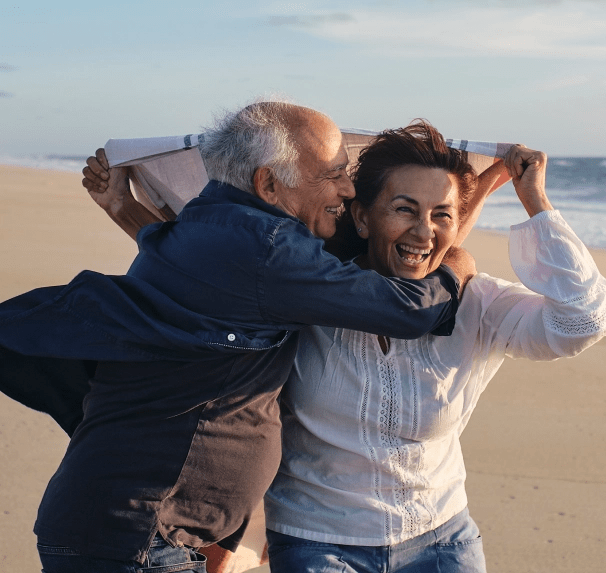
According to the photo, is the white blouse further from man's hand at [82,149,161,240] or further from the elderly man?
man's hand at [82,149,161,240]

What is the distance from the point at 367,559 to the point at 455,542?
315 mm

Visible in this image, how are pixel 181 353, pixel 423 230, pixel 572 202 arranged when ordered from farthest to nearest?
pixel 572 202 < pixel 423 230 < pixel 181 353

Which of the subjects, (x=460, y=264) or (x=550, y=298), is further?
(x=460, y=264)

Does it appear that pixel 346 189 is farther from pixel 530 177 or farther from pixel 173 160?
pixel 173 160

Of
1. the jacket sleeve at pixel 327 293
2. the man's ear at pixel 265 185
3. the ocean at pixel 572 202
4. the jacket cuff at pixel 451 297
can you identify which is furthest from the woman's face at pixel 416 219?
the ocean at pixel 572 202

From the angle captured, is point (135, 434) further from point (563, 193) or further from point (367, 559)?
point (563, 193)

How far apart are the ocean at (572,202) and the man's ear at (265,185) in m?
8.85

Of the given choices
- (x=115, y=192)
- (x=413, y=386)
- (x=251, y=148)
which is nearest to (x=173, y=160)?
(x=115, y=192)

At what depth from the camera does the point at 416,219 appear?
2643 mm

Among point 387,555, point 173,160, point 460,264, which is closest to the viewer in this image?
point 387,555

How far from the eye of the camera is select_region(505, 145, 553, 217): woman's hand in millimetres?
2547

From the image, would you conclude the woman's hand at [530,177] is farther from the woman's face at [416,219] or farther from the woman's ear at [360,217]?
the woman's ear at [360,217]

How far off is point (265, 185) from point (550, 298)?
897 millimetres

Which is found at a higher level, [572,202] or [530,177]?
[530,177]
